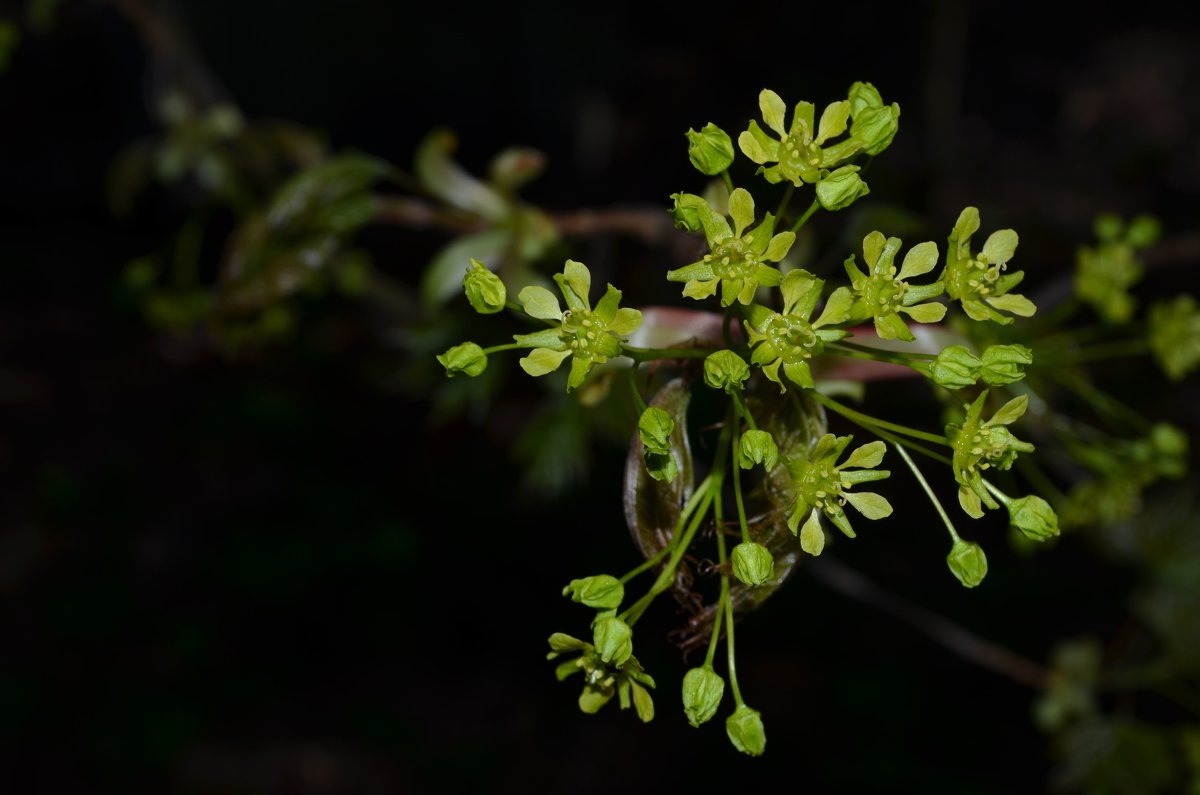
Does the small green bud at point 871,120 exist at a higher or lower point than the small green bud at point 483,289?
higher

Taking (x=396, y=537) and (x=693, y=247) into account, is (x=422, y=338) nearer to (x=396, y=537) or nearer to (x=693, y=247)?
(x=693, y=247)

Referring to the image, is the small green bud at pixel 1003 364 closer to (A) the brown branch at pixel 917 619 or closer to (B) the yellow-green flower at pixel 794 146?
(B) the yellow-green flower at pixel 794 146

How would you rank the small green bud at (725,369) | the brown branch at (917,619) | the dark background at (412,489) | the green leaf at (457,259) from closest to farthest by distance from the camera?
the small green bud at (725,369) → the green leaf at (457,259) → the brown branch at (917,619) → the dark background at (412,489)

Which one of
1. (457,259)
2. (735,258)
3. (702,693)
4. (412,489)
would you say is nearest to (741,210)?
(735,258)

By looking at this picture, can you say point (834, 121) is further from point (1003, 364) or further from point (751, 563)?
point (751, 563)

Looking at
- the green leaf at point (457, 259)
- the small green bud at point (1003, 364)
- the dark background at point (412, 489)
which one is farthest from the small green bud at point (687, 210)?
the dark background at point (412, 489)
